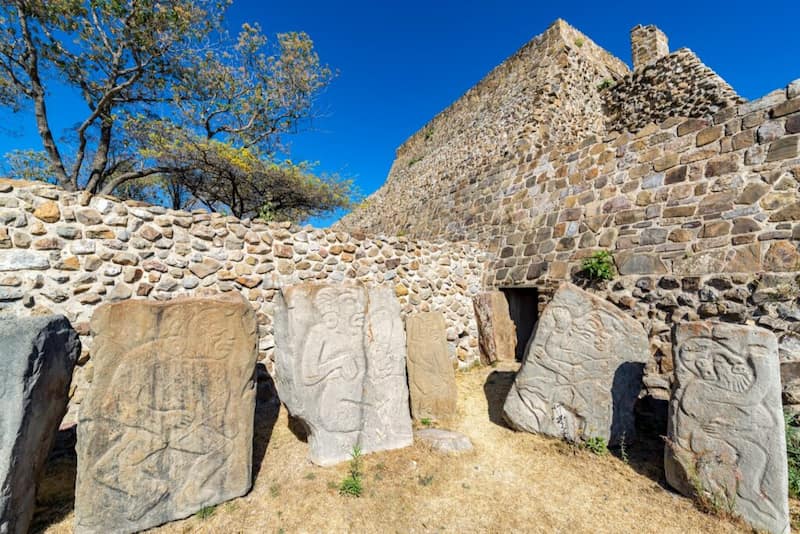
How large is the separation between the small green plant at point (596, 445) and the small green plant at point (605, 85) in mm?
10213

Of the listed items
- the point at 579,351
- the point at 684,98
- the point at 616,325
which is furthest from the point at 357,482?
the point at 684,98

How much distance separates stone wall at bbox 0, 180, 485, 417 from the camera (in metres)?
3.04

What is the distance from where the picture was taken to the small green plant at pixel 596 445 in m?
3.13

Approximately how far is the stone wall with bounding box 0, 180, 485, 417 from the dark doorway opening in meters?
2.24

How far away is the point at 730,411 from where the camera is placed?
2359 mm

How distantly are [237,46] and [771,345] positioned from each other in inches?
449

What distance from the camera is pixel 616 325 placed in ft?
10.6

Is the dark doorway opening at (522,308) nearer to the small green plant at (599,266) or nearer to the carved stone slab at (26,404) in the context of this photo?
the small green plant at (599,266)

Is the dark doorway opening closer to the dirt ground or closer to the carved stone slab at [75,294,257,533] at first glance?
the dirt ground

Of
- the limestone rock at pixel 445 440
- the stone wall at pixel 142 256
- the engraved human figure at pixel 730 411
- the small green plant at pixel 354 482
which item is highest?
the stone wall at pixel 142 256

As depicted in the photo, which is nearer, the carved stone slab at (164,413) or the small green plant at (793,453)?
the carved stone slab at (164,413)

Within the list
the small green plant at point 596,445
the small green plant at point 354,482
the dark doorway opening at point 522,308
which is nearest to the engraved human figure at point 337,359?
the small green plant at point 354,482

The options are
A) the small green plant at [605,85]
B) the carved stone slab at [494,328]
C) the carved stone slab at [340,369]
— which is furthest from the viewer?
the small green plant at [605,85]

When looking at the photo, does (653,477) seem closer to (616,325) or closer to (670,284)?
(616,325)
